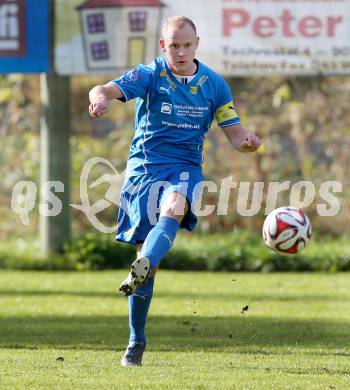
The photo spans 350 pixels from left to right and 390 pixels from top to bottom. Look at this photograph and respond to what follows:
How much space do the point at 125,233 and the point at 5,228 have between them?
11.9 m

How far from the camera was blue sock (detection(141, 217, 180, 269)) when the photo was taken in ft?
20.9

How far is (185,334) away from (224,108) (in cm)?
221

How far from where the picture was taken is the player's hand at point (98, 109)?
6391 mm

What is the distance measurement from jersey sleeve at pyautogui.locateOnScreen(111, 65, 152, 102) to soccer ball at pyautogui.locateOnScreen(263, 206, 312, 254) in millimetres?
1260

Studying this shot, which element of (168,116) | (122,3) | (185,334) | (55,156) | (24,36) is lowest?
(185,334)

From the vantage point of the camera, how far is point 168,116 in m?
7.01

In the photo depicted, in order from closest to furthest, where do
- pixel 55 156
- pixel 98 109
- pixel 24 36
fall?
pixel 98 109
pixel 24 36
pixel 55 156

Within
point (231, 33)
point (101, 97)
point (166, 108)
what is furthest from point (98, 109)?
point (231, 33)

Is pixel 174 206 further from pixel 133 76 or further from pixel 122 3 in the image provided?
pixel 122 3

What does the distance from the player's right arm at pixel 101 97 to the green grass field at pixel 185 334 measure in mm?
1539

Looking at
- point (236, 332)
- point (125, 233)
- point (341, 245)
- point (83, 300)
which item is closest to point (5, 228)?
point (341, 245)

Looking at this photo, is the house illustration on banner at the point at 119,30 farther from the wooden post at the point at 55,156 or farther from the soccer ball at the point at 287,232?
the soccer ball at the point at 287,232

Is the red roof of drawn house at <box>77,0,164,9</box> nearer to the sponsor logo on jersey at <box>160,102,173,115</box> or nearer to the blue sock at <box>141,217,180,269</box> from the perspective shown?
the sponsor logo on jersey at <box>160,102,173,115</box>

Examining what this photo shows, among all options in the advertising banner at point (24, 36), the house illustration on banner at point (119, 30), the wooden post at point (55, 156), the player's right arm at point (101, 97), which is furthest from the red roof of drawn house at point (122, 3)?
the player's right arm at point (101, 97)
